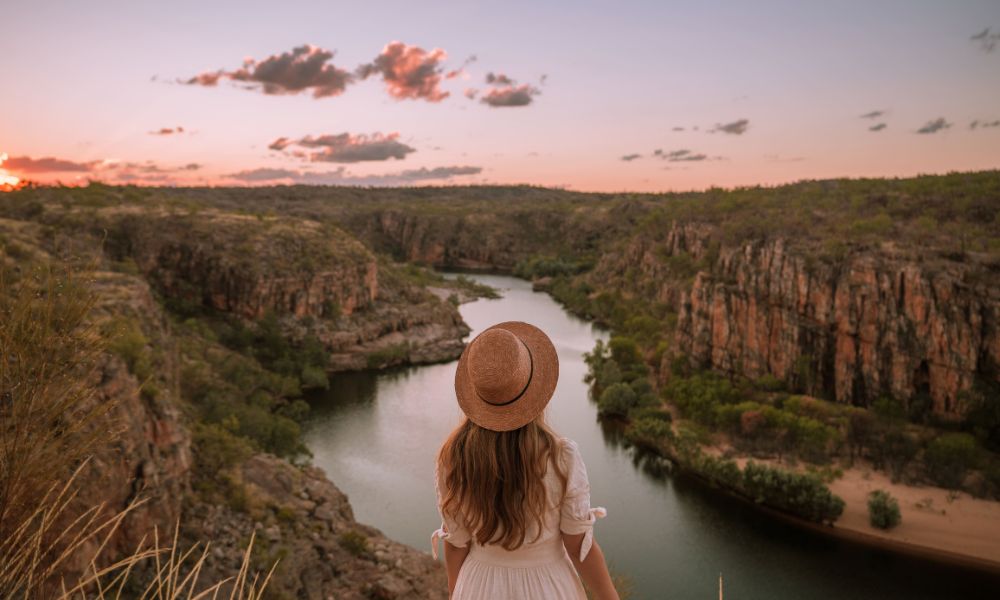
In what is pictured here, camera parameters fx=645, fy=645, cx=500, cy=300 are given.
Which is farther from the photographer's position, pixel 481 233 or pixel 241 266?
pixel 481 233

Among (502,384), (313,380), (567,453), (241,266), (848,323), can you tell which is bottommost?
(313,380)

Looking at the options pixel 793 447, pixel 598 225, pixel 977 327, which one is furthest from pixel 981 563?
pixel 598 225

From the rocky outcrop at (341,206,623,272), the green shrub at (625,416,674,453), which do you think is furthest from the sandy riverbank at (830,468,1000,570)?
the rocky outcrop at (341,206,623,272)

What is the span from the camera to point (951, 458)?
2302cm

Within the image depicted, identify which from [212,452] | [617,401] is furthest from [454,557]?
[617,401]

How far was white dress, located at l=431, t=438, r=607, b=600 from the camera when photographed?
233cm

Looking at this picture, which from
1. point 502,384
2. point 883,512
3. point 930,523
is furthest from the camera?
point 930,523

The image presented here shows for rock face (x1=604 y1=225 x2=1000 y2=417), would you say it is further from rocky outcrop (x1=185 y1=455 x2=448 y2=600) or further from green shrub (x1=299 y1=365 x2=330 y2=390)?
rocky outcrop (x1=185 y1=455 x2=448 y2=600)

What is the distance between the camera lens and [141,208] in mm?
44125

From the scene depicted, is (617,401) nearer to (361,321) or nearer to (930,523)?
(930,523)

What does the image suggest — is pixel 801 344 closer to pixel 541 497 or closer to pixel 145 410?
pixel 145 410

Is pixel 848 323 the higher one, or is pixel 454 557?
pixel 454 557

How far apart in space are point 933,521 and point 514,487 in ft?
75.3

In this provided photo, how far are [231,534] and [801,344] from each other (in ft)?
86.2
